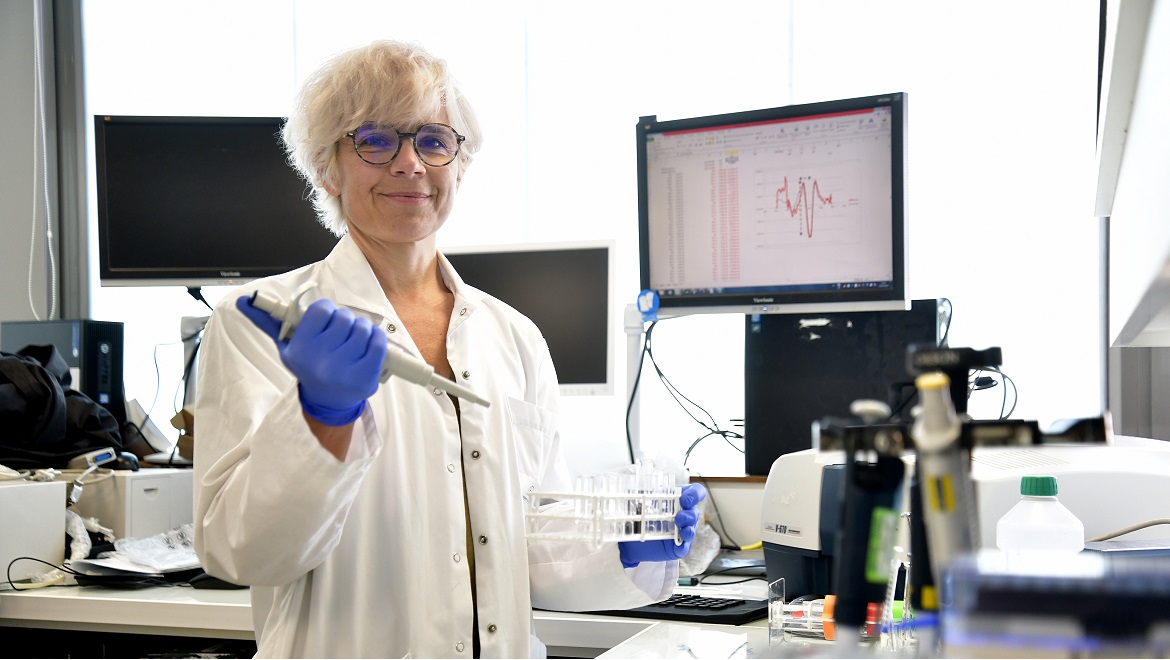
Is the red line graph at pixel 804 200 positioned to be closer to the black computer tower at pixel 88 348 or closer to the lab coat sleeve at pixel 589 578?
the lab coat sleeve at pixel 589 578

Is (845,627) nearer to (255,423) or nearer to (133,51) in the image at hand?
(255,423)

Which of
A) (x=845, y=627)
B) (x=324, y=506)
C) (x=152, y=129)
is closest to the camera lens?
(x=845, y=627)

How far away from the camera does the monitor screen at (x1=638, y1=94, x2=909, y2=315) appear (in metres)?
1.87

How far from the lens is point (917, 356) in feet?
1.52

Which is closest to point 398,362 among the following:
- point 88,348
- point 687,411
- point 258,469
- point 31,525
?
point 258,469

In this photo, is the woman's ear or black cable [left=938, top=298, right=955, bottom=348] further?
black cable [left=938, top=298, right=955, bottom=348]

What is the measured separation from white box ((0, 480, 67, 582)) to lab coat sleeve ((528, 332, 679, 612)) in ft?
3.50

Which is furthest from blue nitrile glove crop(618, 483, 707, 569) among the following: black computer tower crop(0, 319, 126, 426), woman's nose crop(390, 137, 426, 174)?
black computer tower crop(0, 319, 126, 426)

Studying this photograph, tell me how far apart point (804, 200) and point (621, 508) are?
100 centimetres

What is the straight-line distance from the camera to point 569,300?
218cm

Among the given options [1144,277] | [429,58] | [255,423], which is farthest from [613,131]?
[1144,277]

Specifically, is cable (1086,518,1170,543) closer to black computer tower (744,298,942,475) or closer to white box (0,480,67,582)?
black computer tower (744,298,942,475)

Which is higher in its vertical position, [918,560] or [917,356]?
[917,356]

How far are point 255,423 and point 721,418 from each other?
1.61 m
